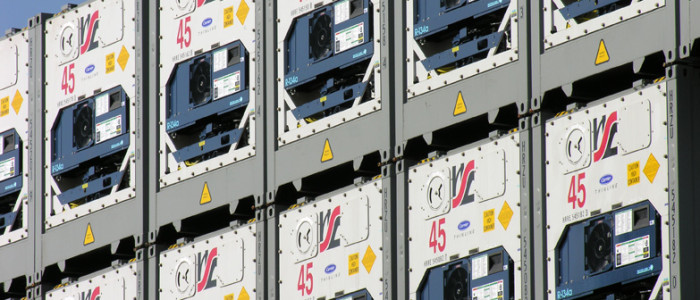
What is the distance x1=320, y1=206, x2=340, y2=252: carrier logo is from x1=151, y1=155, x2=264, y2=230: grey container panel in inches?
49.1

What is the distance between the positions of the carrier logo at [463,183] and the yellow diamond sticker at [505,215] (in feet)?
1.69

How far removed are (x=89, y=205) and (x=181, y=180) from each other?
1.91 m

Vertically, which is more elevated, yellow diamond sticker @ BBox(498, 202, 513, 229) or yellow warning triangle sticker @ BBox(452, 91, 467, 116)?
yellow warning triangle sticker @ BBox(452, 91, 467, 116)

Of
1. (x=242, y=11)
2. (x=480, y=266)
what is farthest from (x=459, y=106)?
(x=242, y=11)

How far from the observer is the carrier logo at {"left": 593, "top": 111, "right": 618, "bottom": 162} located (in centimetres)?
2117

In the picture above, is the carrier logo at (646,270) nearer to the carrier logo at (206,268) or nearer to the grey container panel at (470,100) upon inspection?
the grey container panel at (470,100)

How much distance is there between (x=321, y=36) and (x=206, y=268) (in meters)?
3.47

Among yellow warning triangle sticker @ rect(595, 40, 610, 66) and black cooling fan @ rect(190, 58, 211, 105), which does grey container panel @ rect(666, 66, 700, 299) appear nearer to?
yellow warning triangle sticker @ rect(595, 40, 610, 66)

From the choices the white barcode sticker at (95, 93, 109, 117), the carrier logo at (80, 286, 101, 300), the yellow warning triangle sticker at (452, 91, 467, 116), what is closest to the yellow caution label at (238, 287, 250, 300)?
the carrier logo at (80, 286, 101, 300)

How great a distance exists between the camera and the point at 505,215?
72.9 feet

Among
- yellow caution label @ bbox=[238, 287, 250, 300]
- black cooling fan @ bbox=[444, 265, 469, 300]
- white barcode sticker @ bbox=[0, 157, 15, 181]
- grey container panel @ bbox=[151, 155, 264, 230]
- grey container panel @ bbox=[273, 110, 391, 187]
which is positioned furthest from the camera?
white barcode sticker @ bbox=[0, 157, 15, 181]

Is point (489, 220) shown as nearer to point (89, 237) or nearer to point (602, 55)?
point (602, 55)

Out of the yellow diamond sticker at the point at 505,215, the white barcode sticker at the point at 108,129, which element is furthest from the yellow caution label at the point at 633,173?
the white barcode sticker at the point at 108,129

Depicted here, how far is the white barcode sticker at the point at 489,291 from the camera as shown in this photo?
72.6 ft
